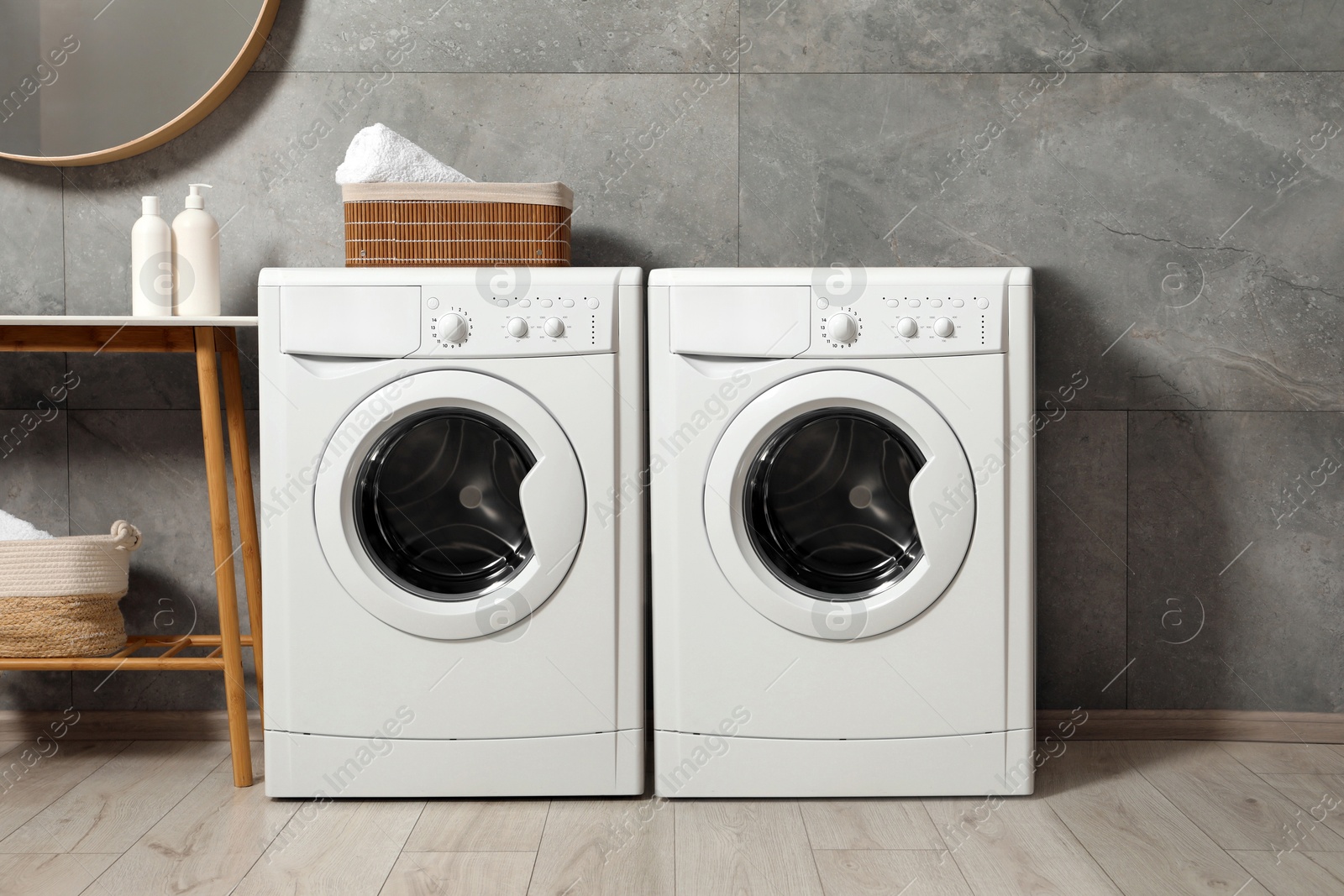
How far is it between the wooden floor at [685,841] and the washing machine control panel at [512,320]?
0.75m

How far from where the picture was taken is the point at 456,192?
1666mm

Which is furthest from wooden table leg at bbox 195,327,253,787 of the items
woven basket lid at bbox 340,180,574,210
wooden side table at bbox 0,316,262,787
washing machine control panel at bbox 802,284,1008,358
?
washing machine control panel at bbox 802,284,1008,358

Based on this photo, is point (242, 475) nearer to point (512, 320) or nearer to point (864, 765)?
point (512, 320)

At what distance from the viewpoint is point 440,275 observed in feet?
5.05

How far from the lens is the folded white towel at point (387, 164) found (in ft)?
5.50

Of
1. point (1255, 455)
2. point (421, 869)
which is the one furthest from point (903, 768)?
point (1255, 455)

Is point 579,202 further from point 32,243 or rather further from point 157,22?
point 32,243

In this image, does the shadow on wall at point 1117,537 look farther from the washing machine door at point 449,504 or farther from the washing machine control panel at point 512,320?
the washing machine door at point 449,504

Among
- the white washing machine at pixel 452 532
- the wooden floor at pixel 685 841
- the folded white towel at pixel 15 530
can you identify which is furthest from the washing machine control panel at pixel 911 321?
the folded white towel at pixel 15 530

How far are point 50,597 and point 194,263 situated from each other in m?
0.63

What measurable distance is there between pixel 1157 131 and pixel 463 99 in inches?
55.0

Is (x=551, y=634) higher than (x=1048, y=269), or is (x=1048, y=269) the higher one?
(x=1048, y=269)

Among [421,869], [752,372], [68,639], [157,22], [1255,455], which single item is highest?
[157,22]

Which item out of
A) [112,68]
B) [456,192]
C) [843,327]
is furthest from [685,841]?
[112,68]
